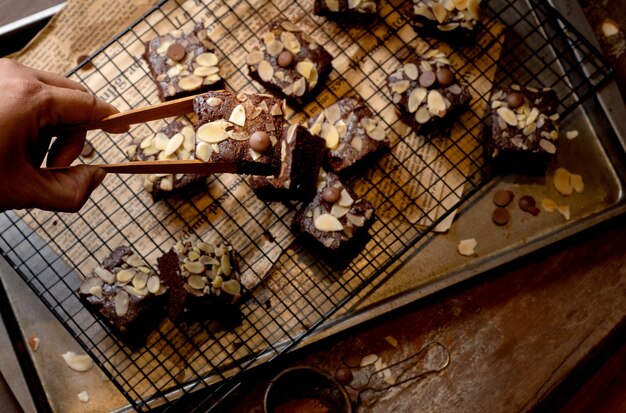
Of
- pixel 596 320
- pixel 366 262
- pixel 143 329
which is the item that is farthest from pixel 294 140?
pixel 596 320

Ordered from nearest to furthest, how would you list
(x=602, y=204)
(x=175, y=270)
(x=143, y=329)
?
1. (x=175, y=270)
2. (x=143, y=329)
3. (x=602, y=204)

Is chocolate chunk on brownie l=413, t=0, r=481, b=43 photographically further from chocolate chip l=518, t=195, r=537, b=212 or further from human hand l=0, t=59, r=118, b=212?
human hand l=0, t=59, r=118, b=212

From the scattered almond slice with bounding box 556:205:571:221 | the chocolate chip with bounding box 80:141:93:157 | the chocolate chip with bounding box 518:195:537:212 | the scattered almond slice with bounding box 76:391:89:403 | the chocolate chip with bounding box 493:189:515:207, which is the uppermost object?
the chocolate chip with bounding box 80:141:93:157

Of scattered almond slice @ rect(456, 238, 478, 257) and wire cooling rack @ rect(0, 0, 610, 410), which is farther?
scattered almond slice @ rect(456, 238, 478, 257)

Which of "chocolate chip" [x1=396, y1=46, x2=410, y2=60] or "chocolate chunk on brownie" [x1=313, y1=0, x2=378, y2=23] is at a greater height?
"chocolate chunk on brownie" [x1=313, y1=0, x2=378, y2=23]

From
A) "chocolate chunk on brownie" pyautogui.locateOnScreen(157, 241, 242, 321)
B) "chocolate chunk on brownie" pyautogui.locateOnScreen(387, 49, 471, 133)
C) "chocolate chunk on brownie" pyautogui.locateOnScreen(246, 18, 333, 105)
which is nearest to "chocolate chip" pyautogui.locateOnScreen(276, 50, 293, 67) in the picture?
"chocolate chunk on brownie" pyautogui.locateOnScreen(246, 18, 333, 105)

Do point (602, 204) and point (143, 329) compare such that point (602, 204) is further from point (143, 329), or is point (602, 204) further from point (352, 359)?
point (143, 329)
